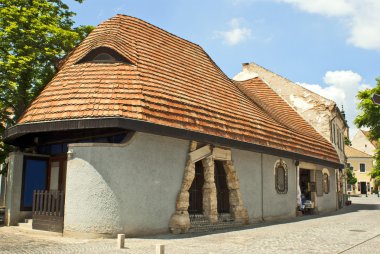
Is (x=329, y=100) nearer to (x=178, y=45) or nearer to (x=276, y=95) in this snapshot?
(x=276, y=95)

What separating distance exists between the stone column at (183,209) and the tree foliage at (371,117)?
21924mm

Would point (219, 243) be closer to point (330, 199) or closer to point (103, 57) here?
point (103, 57)

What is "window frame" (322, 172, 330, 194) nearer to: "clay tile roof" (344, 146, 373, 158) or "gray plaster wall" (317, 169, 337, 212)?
"gray plaster wall" (317, 169, 337, 212)

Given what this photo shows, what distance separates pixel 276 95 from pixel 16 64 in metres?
15.4

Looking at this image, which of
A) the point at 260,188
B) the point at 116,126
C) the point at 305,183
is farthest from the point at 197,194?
the point at 305,183

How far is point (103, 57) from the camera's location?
40.8 feet

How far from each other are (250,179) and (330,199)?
33.7 feet

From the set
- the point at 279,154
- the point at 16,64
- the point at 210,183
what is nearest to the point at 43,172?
the point at 16,64

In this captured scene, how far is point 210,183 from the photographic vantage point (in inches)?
487

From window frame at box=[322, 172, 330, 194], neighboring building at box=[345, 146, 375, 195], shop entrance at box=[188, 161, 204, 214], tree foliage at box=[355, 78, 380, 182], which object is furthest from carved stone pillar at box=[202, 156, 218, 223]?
neighboring building at box=[345, 146, 375, 195]

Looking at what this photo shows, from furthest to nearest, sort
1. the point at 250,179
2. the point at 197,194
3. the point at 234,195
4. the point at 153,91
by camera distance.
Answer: the point at 250,179 < the point at 197,194 < the point at 234,195 < the point at 153,91

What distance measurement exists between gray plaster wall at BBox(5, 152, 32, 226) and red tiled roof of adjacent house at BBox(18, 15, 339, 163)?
189cm

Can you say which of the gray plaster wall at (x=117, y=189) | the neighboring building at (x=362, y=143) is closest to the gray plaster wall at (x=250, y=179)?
the gray plaster wall at (x=117, y=189)

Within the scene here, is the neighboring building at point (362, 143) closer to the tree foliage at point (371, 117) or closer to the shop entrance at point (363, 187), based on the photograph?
the shop entrance at point (363, 187)
